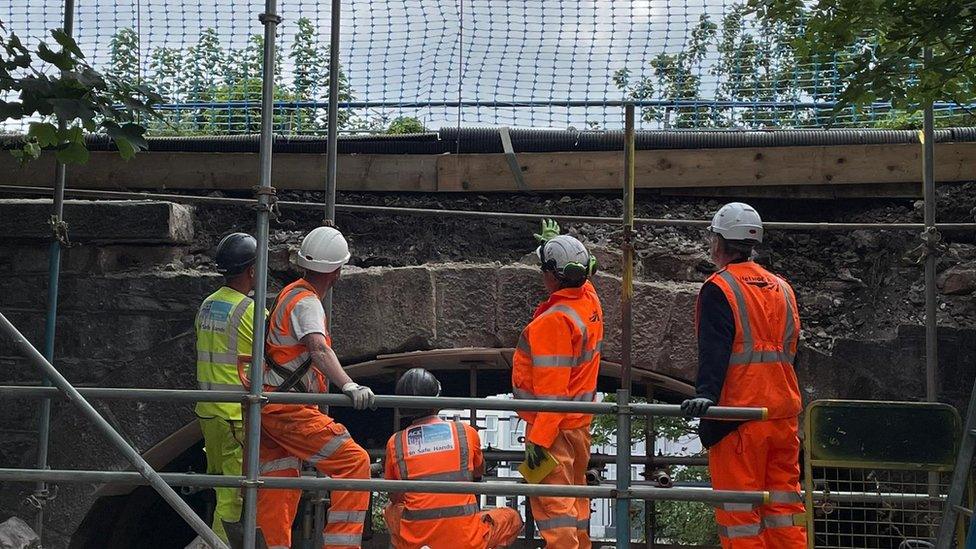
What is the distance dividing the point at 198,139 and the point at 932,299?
4836 millimetres

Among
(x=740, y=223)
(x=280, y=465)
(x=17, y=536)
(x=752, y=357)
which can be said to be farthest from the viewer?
(x=17, y=536)

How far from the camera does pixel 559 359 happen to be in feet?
20.9

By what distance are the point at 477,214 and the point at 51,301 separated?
2665mm

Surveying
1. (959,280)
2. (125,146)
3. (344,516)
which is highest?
(125,146)

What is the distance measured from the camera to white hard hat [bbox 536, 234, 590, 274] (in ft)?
21.7

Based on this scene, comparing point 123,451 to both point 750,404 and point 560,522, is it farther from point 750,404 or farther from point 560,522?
point 750,404

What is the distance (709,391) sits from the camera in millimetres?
5500

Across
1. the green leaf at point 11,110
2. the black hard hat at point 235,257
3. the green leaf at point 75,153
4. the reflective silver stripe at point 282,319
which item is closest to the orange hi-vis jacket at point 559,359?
the reflective silver stripe at point 282,319

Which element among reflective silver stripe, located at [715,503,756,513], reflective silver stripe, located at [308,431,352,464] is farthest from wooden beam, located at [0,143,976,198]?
reflective silver stripe, located at [715,503,756,513]

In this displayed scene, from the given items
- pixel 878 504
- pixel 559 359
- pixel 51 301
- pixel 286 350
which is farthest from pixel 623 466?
pixel 51 301

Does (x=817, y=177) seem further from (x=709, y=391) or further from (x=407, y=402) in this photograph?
(x=407, y=402)

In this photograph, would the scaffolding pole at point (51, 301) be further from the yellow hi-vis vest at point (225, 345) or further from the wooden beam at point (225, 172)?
the yellow hi-vis vest at point (225, 345)

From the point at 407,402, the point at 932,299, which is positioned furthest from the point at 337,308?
the point at 932,299

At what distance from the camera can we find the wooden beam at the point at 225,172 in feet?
27.3
